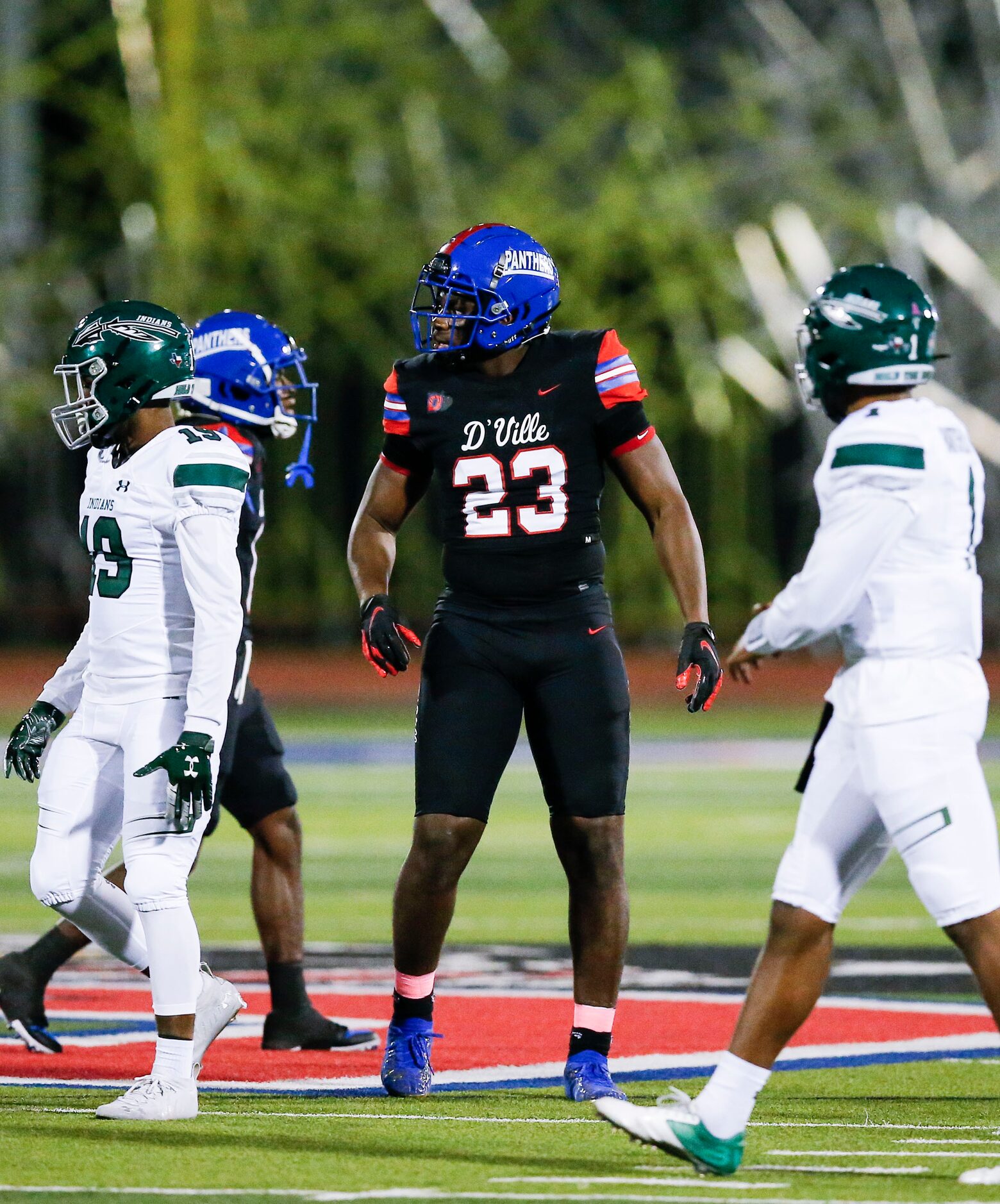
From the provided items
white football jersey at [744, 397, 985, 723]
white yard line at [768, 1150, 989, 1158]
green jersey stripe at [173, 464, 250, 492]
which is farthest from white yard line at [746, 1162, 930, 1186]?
green jersey stripe at [173, 464, 250, 492]

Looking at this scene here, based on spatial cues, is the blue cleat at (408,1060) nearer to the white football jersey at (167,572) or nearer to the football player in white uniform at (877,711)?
the white football jersey at (167,572)

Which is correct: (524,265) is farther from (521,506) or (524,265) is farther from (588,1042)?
(588,1042)

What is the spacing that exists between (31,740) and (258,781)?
1.01m

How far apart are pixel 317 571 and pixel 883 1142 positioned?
25.0m

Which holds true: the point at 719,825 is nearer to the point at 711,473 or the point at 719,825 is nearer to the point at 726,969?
the point at 726,969

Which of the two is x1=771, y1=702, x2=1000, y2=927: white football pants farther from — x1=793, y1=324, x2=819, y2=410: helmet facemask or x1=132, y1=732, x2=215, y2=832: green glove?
x1=132, y1=732, x2=215, y2=832: green glove

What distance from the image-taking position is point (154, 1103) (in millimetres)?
5590

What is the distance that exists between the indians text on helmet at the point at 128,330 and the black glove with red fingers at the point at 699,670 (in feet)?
5.03

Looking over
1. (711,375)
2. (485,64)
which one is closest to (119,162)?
(485,64)

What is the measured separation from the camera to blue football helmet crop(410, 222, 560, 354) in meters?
6.39

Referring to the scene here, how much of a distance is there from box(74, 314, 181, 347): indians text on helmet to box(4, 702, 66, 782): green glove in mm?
993

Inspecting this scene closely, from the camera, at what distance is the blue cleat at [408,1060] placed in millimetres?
6215

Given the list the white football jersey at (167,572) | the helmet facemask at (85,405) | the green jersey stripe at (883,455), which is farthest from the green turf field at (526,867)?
the green jersey stripe at (883,455)

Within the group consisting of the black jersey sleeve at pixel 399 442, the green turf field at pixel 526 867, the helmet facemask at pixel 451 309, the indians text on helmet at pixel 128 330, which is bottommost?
the green turf field at pixel 526 867
